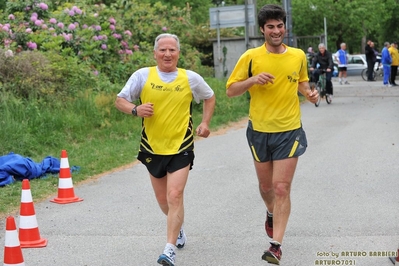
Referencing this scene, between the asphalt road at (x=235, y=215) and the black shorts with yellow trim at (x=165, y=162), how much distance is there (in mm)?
781

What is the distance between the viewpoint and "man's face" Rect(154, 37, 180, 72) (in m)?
6.47

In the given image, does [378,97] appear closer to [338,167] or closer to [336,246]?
[338,167]

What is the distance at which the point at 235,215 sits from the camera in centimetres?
848

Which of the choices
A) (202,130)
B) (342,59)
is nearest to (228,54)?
(342,59)

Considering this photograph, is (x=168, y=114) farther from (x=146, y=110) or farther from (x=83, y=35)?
(x=83, y=35)

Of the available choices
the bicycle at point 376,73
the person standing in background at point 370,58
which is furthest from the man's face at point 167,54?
the bicycle at point 376,73

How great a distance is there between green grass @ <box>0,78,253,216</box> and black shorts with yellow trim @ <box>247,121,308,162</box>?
4.10 meters

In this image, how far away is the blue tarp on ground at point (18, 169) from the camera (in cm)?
1048

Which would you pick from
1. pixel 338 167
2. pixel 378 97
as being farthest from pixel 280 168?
pixel 378 97

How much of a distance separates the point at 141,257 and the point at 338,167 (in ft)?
18.2

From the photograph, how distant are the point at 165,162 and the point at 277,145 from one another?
37.6 inches

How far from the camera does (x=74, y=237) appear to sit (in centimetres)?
762

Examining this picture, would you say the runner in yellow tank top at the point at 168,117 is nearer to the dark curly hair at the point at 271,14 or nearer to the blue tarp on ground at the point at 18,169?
the dark curly hair at the point at 271,14

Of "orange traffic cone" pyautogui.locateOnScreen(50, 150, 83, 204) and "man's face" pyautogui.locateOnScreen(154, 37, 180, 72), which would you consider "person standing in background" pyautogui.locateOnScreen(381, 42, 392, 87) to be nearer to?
"orange traffic cone" pyautogui.locateOnScreen(50, 150, 83, 204)
